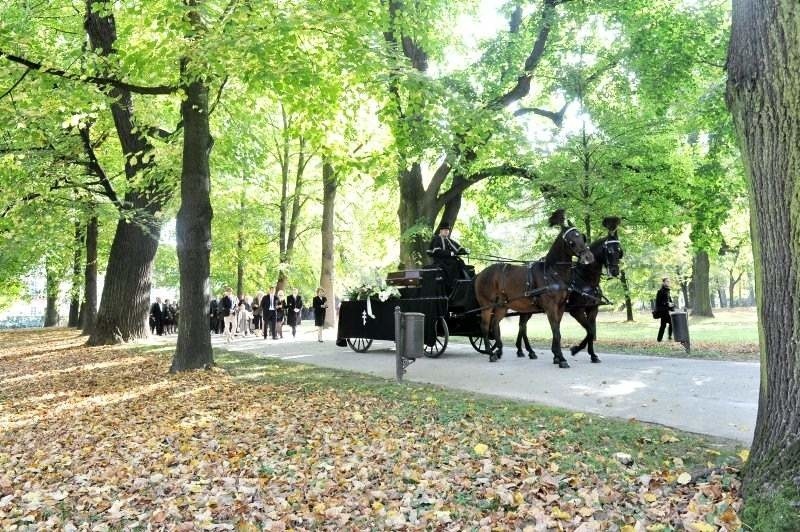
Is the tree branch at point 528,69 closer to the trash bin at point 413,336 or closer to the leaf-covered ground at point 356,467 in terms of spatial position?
the trash bin at point 413,336

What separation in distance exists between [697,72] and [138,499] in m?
20.5

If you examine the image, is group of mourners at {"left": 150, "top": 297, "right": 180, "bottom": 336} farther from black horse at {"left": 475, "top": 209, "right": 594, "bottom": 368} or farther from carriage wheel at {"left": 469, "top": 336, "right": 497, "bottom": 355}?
black horse at {"left": 475, "top": 209, "right": 594, "bottom": 368}

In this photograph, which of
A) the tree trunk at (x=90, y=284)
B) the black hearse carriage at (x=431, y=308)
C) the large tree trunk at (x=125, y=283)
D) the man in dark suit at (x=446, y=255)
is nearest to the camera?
the black hearse carriage at (x=431, y=308)

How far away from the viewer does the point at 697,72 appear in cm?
2048

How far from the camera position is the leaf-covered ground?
15.6 ft

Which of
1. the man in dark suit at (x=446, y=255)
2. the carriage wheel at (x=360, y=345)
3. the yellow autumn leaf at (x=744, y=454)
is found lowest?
the yellow autumn leaf at (x=744, y=454)

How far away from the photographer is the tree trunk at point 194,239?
1306 cm

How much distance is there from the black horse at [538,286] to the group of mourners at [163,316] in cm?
2244

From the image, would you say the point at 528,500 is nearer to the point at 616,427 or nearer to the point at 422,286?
the point at 616,427

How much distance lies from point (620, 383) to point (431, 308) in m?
5.60

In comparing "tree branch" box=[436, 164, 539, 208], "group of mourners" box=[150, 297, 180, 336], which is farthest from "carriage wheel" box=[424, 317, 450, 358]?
"group of mourners" box=[150, 297, 180, 336]

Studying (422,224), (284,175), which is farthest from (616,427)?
(284,175)

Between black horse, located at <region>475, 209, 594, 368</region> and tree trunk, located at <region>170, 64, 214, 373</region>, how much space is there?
19.0 ft

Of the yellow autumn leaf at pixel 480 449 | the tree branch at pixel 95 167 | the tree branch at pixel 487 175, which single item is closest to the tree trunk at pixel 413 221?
the tree branch at pixel 487 175
